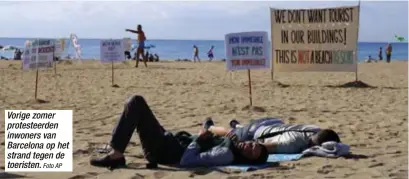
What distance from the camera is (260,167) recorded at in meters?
6.04

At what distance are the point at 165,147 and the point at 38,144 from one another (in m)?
1.20

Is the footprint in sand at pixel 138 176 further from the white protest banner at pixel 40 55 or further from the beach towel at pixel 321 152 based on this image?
the white protest banner at pixel 40 55

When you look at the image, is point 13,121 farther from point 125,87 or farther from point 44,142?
point 125,87

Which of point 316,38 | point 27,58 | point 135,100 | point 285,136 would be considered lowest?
point 285,136

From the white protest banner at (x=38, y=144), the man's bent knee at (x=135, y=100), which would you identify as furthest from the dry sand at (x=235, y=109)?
the man's bent knee at (x=135, y=100)

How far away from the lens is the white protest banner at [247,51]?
11.5 m

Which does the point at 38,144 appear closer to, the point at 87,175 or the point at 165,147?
the point at 87,175

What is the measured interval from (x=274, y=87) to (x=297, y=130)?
8741 mm

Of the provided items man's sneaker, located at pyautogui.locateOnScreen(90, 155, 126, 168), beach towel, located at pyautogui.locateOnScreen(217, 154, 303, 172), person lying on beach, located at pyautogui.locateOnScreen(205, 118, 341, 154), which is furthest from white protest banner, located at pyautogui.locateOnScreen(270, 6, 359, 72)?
man's sneaker, located at pyautogui.locateOnScreen(90, 155, 126, 168)

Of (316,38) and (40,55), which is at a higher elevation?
(316,38)

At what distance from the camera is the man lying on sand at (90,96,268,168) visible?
5980mm

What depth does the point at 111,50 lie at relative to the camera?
1794cm

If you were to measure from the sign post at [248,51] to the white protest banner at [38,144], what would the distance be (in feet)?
15.8

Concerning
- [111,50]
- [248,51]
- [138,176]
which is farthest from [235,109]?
[111,50]
